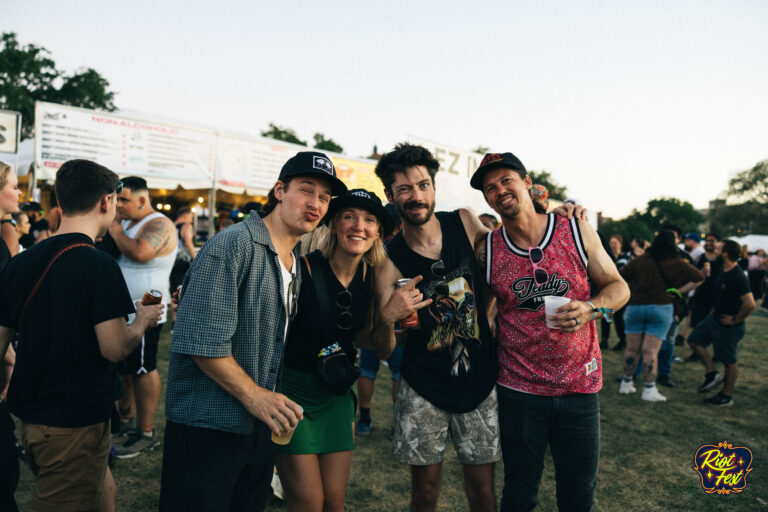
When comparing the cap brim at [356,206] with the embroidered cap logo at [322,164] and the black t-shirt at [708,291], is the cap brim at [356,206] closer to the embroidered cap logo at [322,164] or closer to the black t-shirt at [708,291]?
the embroidered cap logo at [322,164]

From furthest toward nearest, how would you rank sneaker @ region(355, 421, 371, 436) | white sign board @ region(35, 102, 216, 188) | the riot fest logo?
white sign board @ region(35, 102, 216, 188) < sneaker @ region(355, 421, 371, 436) < the riot fest logo

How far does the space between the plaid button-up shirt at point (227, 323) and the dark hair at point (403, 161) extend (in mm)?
1129

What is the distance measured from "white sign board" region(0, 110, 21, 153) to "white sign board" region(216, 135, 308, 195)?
358 cm

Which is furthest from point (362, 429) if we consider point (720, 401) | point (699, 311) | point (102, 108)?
point (102, 108)

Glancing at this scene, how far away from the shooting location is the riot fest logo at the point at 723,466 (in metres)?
3.96

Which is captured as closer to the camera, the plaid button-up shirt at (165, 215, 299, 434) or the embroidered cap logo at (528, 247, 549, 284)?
the plaid button-up shirt at (165, 215, 299, 434)

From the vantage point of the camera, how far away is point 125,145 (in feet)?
27.8

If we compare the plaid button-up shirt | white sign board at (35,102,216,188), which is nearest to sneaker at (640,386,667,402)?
the plaid button-up shirt

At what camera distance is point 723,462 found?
448 cm

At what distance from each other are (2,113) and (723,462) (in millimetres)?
10855

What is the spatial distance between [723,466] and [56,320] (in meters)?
5.88

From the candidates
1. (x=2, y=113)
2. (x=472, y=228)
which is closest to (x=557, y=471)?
(x=472, y=228)

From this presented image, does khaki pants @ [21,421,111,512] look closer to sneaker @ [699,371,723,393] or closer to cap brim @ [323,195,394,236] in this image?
cap brim @ [323,195,394,236]

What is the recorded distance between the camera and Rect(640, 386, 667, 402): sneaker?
242 inches
